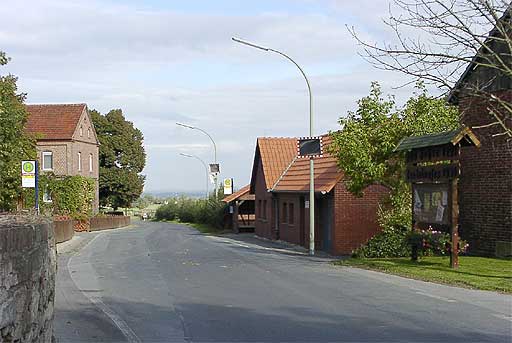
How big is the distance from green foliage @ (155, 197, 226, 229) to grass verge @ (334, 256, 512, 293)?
120 feet

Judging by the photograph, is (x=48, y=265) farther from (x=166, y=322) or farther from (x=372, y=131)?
(x=372, y=131)

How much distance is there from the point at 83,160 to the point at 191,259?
40570 mm

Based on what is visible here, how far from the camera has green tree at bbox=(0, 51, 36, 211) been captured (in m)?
33.5

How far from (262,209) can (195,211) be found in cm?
3412

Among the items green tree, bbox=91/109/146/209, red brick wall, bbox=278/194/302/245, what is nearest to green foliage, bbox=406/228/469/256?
Answer: red brick wall, bbox=278/194/302/245

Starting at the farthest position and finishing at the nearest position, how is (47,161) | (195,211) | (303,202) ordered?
(195,211), (47,161), (303,202)

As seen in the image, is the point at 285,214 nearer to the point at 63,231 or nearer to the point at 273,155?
the point at 273,155

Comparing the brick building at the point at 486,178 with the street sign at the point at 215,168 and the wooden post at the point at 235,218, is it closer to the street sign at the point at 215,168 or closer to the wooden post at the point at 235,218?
the wooden post at the point at 235,218

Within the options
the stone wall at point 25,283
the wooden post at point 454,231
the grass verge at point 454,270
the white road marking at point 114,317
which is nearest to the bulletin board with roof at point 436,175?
the wooden post at point 454,231

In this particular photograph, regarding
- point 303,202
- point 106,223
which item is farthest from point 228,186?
point 303,202

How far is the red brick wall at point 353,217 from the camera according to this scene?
30797mm

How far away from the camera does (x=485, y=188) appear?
26.8 meters

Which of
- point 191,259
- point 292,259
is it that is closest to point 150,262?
point 191,259

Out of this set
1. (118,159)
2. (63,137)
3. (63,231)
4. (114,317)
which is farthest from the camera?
(118,159)
